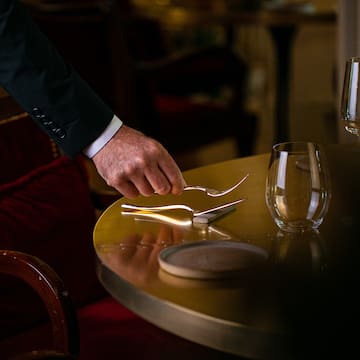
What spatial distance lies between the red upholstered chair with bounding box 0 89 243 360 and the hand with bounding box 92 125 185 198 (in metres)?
0.19

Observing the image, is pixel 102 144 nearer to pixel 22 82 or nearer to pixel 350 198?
pixel 22 82

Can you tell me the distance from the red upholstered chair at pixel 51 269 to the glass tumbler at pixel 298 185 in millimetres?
356

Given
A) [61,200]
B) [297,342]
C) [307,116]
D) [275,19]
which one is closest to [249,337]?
[297,342]

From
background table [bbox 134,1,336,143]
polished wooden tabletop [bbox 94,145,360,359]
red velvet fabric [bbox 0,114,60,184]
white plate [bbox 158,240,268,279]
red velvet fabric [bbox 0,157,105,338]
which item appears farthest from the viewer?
background table [bbox 134,1,336,143]

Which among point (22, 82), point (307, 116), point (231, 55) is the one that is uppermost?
point (22, 82)

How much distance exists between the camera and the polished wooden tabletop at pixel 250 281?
926mm

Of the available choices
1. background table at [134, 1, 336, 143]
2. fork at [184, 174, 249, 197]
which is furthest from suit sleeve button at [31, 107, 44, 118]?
background table at [134, 1, 336, 143]

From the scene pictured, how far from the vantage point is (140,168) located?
1305 mm

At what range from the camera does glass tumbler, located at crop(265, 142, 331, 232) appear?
116 cm

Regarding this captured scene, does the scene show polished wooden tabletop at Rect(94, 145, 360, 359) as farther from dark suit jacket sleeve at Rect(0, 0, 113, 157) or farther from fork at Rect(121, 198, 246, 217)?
dark suit jacket sleeve at Rect(0, 0, 113, 157)

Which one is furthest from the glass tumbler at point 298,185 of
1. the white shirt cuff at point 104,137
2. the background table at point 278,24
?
the background table at point 278,24

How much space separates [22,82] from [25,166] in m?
0.50

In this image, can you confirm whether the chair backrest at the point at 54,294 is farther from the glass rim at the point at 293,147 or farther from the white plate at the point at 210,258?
the glass rim at the point at 293,147

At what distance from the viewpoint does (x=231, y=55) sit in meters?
4.03
